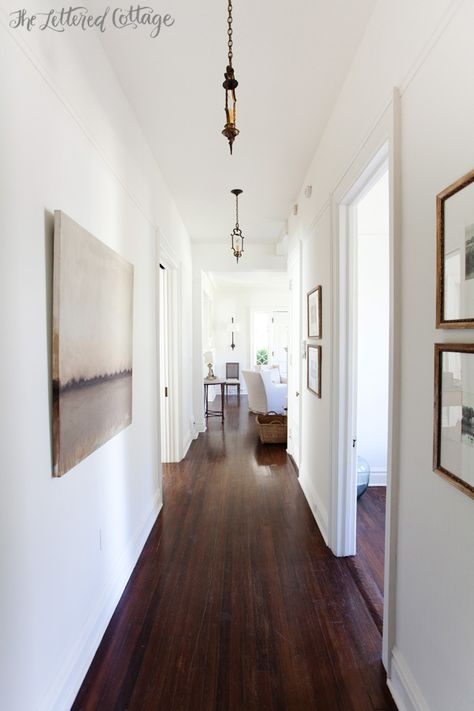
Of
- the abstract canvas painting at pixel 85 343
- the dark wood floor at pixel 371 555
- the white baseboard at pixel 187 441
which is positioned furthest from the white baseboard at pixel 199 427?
the abstract canvas painting at pixel 85 343

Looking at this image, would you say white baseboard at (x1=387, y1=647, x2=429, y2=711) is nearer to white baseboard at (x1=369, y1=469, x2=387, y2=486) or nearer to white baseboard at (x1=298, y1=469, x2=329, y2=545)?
white baseboard at (x1=298, y1=469, x2=329, y2=545)

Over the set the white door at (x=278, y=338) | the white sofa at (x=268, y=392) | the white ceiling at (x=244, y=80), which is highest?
the white ceiling at (x=244, y=80)

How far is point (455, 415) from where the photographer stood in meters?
1.04

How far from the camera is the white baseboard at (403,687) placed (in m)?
1.24

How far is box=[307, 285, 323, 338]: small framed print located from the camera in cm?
263

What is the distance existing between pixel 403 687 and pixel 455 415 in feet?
3.66

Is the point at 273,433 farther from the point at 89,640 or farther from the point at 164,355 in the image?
the point at 89,640

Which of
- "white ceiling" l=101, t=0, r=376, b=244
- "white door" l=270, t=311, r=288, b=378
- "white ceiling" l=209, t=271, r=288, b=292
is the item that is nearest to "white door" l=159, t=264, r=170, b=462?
"white ceiling" l=101, t=0, r=376, b=244

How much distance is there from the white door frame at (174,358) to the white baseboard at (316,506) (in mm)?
1522

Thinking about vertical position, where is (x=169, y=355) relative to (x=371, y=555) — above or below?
above

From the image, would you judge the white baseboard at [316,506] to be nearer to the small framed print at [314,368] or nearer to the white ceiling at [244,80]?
the small framed print at [314,368]

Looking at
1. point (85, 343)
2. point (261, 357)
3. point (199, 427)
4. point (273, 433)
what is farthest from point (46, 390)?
point (261, 357)

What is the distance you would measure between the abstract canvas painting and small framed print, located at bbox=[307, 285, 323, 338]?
1398 mm

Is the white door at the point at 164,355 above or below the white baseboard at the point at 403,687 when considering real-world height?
above
